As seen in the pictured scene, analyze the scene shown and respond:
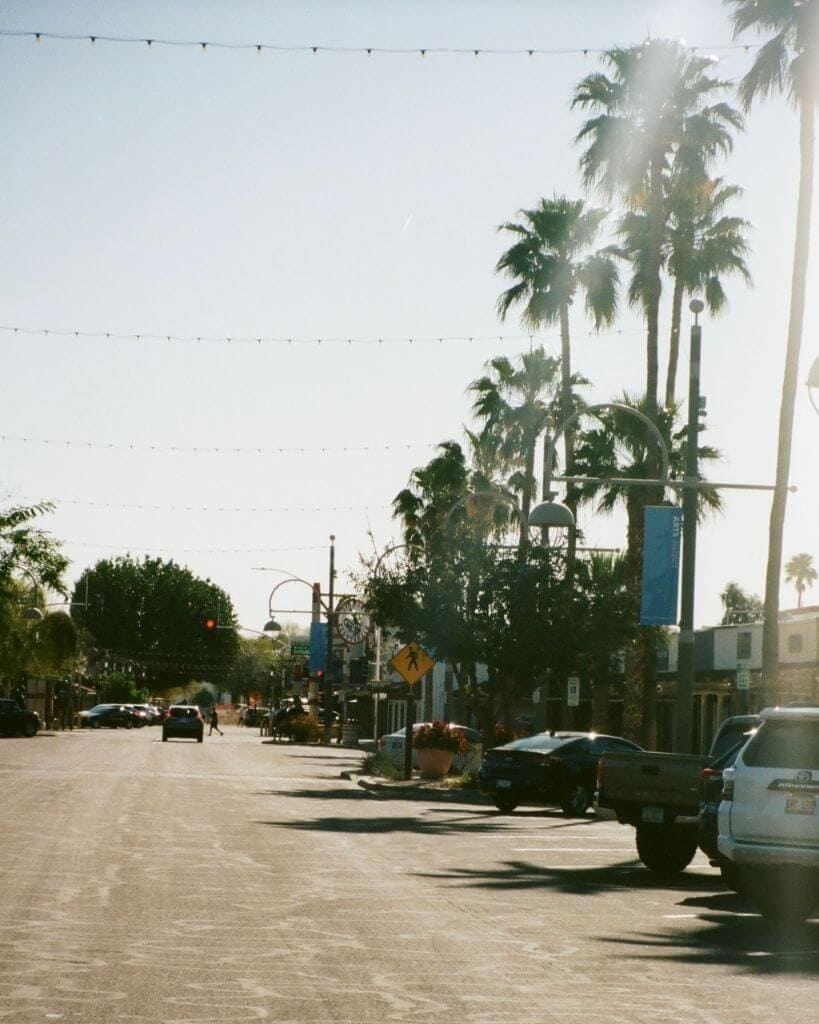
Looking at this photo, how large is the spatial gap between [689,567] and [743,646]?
66.7ft

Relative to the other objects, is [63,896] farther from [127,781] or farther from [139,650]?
[139,650]

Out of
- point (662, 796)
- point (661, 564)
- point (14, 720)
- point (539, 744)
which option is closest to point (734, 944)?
point (662, 796)

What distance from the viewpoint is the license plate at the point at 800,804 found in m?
13.0

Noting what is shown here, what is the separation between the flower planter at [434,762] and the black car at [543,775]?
8333 millimetres

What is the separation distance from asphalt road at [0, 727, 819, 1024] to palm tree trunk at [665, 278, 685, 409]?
1876 cm

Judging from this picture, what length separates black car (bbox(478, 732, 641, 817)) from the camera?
28609 mm

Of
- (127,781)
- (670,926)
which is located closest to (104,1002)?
(670,926)

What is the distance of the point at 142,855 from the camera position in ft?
55.4

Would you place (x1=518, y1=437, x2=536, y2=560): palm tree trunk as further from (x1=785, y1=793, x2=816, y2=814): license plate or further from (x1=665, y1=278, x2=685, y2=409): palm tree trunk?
(x1=785, y1=793, x2=816, y2=814): license plate

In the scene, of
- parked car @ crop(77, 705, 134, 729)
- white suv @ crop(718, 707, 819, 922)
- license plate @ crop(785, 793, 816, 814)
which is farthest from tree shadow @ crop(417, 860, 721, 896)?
parked car @ crop(77, 705, 134, 729)

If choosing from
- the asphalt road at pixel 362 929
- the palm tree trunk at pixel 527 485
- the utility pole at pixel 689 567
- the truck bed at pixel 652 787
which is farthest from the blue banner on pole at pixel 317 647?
the truck bed at pixel 652 787

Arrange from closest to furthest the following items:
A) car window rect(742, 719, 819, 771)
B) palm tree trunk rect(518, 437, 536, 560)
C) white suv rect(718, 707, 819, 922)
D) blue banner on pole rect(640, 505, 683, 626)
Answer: white suv rect(718, 707, 819, 922) < car window rect(742, 719, 819, 771) < blue banner on pole rect(640, 505, 683, 626) < palm tree trunk rect(518, 437, 536, 560)

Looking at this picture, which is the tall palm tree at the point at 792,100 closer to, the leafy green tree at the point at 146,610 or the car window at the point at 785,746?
the car window at the point at 785,746

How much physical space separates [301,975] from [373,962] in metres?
0.74
